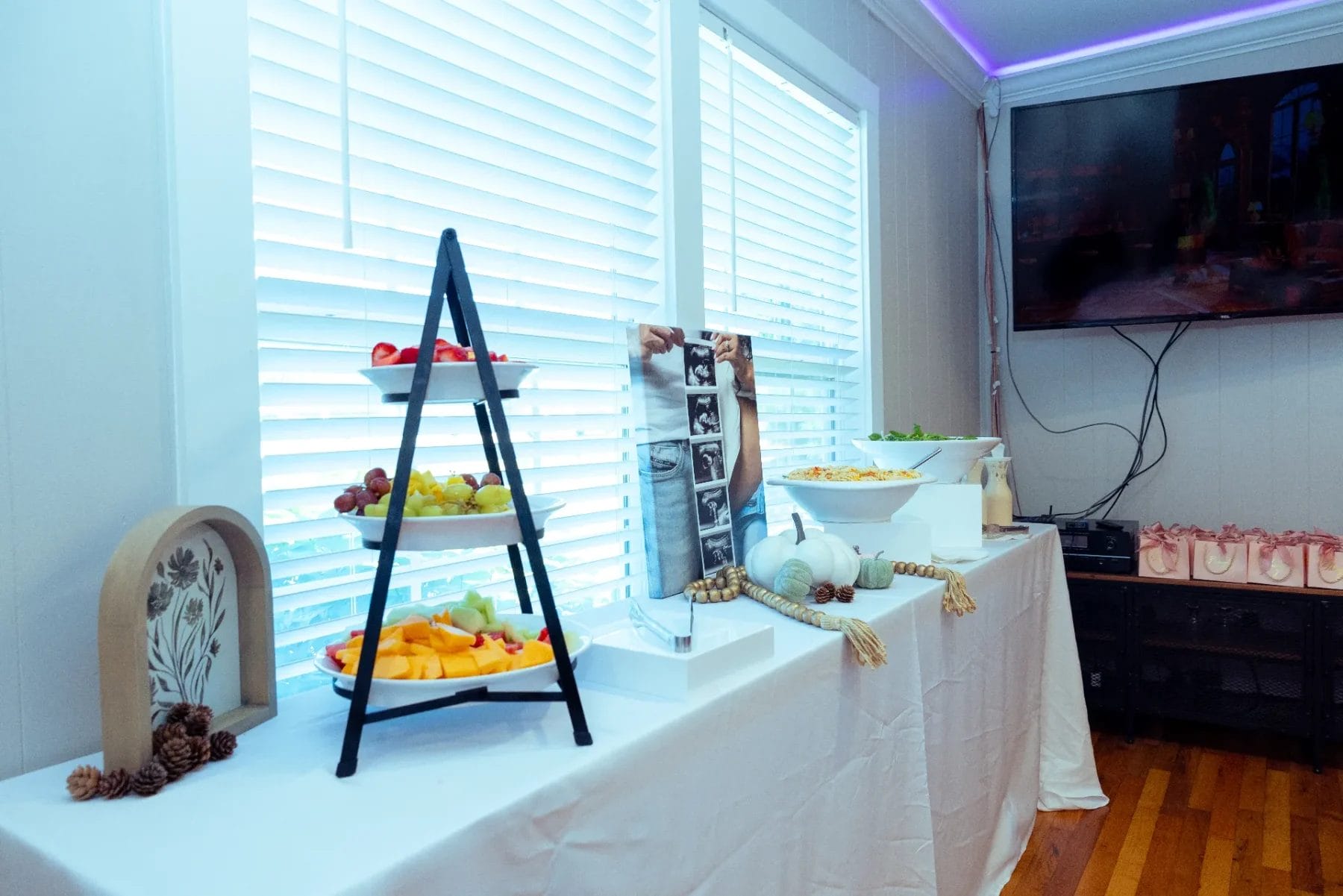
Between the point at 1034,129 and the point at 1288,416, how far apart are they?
1.42 metres

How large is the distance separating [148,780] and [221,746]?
0.09 m

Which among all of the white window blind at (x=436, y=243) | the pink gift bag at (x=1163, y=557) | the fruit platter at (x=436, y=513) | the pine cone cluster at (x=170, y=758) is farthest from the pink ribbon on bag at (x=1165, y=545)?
the pine cone cluster at (x=170, y=758)

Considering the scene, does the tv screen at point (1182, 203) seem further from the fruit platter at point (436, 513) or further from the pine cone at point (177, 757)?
the pine cone at point (177, 757)

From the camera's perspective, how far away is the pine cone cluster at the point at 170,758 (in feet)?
2.55

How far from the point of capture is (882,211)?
2.79m

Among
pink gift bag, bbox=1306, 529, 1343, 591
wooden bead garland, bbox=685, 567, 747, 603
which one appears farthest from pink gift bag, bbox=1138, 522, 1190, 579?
wooden bead garland, bbox=685, 567, 747, 603

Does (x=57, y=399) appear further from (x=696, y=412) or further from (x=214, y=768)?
(x=696, y=412)

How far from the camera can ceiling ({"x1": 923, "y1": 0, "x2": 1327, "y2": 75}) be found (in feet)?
10.2

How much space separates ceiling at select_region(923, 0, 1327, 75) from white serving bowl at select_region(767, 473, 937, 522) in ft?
6.68

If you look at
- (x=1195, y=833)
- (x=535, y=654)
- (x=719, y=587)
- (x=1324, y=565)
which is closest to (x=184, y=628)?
(x=535, y=654)

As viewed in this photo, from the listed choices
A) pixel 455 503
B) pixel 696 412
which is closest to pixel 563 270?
pixel 696 412

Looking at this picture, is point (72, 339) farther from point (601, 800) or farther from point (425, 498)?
point (601, 800)

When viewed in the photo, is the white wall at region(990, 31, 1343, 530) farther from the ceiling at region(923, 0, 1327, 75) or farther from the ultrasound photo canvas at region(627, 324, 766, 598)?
the ultrasound photo canvas at region(627, 324, 766, 598)

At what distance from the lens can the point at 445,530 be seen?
886 millimetres
